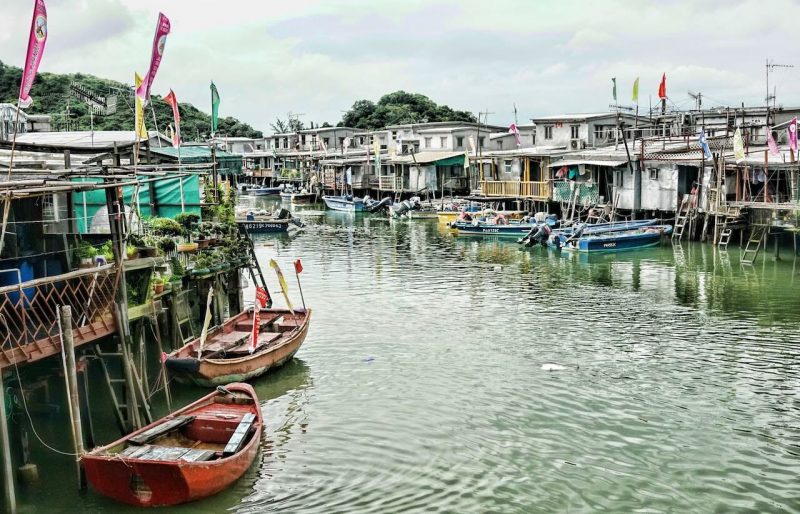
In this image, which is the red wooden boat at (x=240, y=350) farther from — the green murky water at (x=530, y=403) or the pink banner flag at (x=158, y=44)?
the pink banner flag at (x=158, y=44)

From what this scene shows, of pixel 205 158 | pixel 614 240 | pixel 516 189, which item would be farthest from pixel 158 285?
pixel 516 189

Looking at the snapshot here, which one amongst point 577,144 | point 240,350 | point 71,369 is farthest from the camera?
point 577,144

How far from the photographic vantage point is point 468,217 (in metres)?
52.7

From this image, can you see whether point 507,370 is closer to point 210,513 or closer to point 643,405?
point 643,405

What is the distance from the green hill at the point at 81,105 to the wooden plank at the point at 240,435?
5352 cm

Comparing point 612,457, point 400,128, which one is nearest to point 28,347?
point 612,457

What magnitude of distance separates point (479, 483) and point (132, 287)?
8.72m

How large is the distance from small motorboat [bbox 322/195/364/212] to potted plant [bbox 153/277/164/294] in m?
51.8

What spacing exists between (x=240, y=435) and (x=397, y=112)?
8832 centimetres

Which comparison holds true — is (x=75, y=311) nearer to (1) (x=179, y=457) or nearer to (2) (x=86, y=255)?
(2) (x=86, y=255)

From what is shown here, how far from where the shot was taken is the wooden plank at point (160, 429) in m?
13.8

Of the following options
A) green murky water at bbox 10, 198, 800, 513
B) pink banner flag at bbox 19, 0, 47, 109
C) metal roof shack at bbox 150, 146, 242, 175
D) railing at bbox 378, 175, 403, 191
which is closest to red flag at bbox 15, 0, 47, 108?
pink banner flag at bbox 19, 0, 47, 109

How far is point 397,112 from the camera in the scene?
99.8m

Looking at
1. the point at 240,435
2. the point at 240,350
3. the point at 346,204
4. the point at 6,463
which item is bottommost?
the point at 240,435
